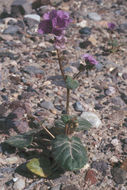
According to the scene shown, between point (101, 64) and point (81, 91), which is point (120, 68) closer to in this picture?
point (101, 64)

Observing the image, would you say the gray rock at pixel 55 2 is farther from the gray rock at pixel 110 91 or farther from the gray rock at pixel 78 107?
the gray rock at pixel 78 107

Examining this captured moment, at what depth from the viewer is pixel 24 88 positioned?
3232 mm

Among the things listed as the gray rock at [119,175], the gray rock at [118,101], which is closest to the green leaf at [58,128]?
the gray rock at [119,175]

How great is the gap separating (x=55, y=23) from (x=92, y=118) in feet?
3.14

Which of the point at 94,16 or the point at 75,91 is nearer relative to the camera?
the point at 75,91

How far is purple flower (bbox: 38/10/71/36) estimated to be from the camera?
2.32 metres

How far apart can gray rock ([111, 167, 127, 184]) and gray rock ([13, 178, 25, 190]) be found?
64 centimetres

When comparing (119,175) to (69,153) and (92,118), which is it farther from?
(92,118)

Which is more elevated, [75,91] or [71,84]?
[71,84]

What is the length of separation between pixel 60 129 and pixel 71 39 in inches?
70.6

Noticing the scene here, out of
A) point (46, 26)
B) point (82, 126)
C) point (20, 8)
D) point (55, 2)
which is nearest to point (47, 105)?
point (82, 126)

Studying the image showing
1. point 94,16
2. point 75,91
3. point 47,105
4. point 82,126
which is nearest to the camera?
point 82,126

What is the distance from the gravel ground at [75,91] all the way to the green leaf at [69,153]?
8.7 inches

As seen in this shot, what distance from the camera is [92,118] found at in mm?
2910
